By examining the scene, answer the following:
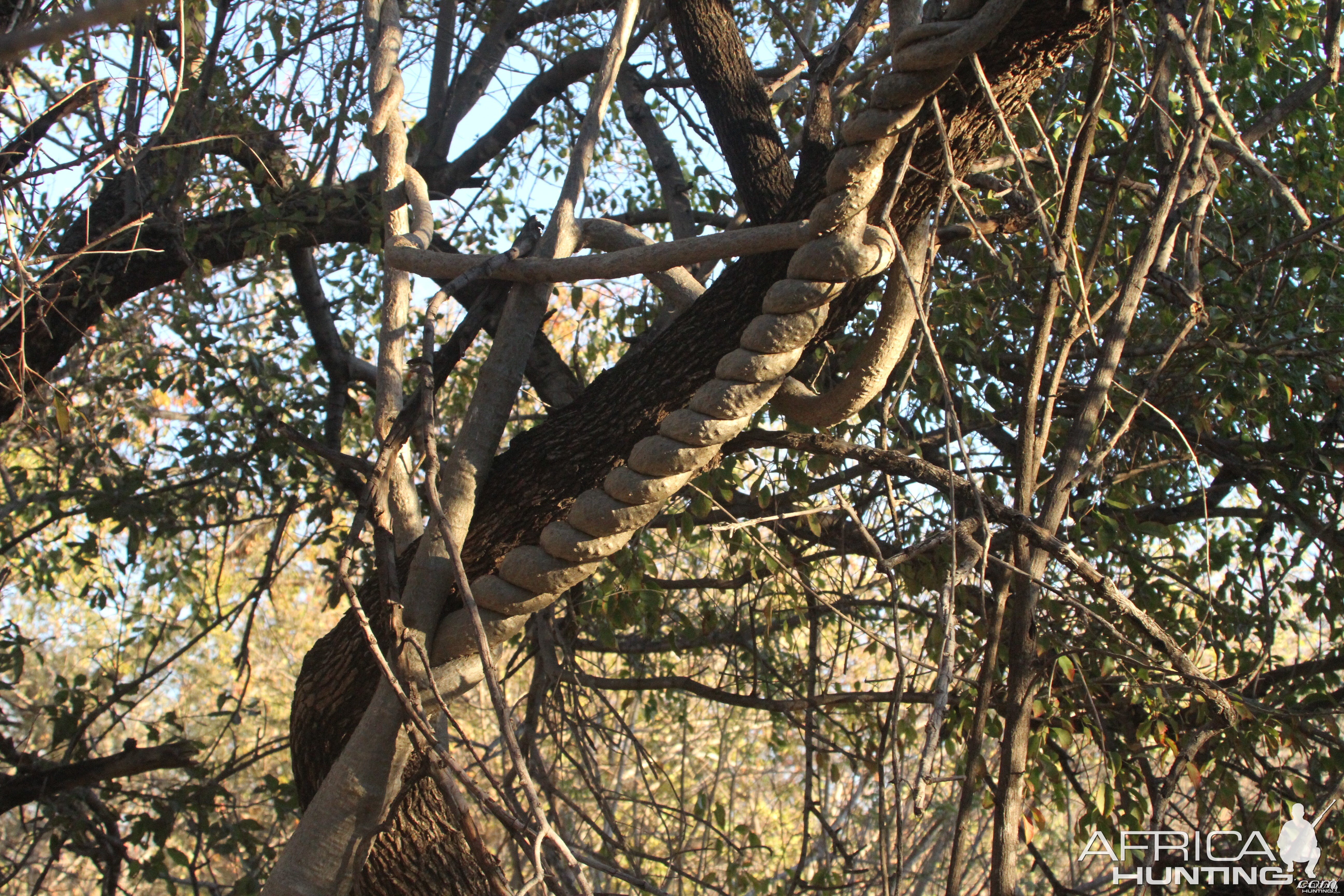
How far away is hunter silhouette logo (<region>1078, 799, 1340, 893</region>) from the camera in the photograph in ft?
6.18

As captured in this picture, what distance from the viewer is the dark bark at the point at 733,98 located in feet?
7.90

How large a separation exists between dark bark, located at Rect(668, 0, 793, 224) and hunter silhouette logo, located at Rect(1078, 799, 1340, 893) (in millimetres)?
1545

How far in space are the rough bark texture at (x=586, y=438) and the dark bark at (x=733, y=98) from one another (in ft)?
1.62

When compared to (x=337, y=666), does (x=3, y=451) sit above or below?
above

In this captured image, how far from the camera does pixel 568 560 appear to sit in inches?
66.8

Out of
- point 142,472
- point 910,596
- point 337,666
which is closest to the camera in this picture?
point 337,666

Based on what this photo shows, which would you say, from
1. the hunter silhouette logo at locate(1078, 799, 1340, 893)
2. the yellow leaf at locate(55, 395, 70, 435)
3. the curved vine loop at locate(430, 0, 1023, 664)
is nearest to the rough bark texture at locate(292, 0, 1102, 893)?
the curved vine loop at locate(430, 0, 1023, 664)

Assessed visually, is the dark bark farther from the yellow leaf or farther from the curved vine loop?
the yellow leaf

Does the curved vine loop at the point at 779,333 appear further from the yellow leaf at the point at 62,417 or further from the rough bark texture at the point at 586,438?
the yellow leaf at the point at 62,417

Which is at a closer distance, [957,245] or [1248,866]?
[1248,866]

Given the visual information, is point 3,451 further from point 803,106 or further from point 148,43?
point 803,106

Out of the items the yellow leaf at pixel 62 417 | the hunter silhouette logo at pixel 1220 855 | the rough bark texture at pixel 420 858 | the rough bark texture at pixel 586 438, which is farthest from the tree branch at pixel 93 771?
the hunter silhouette logo at pixel 1220 855

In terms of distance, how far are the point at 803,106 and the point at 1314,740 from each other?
88.9 inches

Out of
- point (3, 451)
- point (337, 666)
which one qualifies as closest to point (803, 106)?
point (337, 666)
